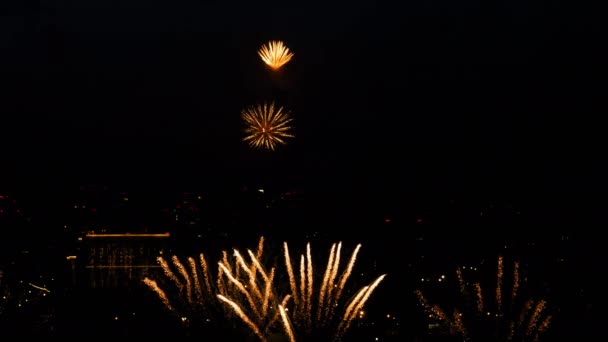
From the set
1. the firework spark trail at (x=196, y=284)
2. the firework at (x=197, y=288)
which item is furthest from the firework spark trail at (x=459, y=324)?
the firework spark trail at (x=196, y=284)

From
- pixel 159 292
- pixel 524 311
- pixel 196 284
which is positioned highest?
pixel 196 284

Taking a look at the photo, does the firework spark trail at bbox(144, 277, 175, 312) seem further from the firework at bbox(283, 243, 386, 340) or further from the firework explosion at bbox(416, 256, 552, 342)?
the firework explosion at bbox(416, 256, 552, 342)

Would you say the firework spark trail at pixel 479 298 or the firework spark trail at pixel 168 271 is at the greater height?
the firework spark trail at pixel 168 271

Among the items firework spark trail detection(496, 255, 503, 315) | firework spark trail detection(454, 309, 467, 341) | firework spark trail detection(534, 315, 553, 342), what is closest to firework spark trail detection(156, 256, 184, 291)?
firework spark trail detection(454, 309, 467, 341)

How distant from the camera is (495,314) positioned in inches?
493

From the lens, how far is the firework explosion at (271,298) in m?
11.1

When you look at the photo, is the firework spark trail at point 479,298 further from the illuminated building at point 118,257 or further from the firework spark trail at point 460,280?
the illuminated building at point 118,257

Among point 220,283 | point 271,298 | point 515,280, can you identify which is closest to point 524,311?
point 515,280

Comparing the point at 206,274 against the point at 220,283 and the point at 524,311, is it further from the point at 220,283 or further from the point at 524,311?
the point at 524,311

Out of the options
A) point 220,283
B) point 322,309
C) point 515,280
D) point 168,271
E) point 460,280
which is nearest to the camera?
point 168,271

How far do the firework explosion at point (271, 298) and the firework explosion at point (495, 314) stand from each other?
52.1 inches

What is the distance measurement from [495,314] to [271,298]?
142 inches

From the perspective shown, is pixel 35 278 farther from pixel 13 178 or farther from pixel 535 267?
pixel 535 267

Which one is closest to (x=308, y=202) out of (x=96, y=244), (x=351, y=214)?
(x=351, y=214)
